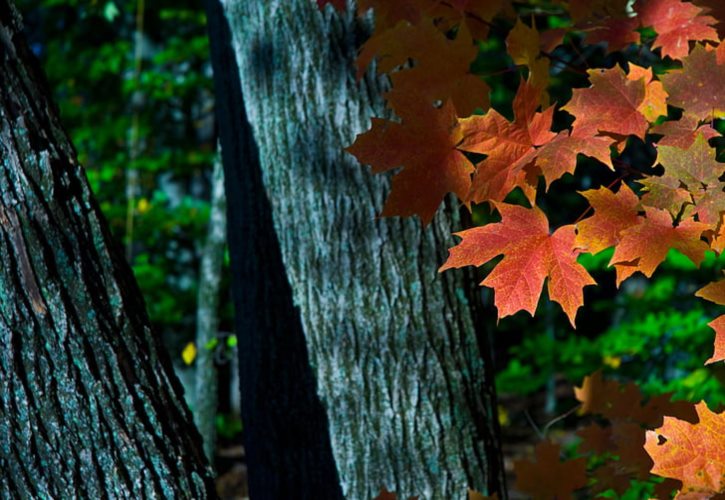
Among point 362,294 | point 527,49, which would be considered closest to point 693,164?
point 527,49

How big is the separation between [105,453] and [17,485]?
0.16 metres

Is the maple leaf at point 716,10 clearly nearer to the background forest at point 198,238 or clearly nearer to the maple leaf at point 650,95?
the maple leaf at point 650,95

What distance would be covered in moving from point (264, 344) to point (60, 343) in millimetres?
778

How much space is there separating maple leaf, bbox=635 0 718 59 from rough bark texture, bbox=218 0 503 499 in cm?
67

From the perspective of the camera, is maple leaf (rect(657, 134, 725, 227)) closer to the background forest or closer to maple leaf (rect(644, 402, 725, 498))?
maple leaf (rect(644, 402, 725, 498))

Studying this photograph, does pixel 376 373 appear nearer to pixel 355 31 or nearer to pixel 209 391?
pixel 355 31

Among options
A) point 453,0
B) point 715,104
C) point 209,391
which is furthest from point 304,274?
point 209,391

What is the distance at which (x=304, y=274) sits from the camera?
2127 mm

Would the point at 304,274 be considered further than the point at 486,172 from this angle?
Yes

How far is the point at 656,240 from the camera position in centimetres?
132

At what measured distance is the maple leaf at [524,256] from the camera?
1.38 meters

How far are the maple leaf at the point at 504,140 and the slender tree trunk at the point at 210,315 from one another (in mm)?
3060

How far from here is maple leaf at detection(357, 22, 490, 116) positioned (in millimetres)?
1622

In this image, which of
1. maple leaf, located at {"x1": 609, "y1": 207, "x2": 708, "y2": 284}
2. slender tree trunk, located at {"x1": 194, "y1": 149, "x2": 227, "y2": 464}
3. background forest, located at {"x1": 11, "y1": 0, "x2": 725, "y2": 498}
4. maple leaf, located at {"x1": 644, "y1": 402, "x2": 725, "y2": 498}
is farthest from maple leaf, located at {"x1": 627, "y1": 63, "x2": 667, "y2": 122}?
slender tree trunk, located at {"x1": 194, "y1": 149, "x2": 227, "y2": 464}
